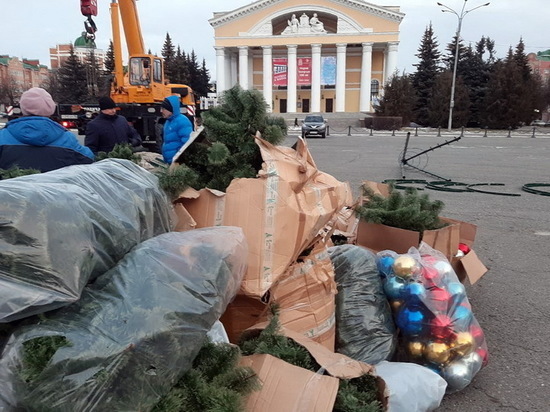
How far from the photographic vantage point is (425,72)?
4922 centimetres

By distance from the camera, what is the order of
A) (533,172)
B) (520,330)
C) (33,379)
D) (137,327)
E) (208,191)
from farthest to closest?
1. (533,172)
2. (520,330)
3. (208,191)
4. (137,327)
5. (33,379)

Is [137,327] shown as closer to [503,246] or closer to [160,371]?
[160,371]

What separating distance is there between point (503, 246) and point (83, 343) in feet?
15.2

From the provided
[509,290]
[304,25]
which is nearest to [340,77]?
[304,25]

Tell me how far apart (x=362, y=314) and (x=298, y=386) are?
91cm

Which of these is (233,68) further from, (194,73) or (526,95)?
(526,95)

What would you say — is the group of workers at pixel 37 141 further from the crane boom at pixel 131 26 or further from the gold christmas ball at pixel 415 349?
the crane boom at pixel 131 26

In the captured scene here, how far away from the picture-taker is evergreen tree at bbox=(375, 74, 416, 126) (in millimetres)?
39250

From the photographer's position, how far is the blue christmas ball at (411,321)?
2.50 metres

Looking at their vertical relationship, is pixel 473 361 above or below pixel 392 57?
below

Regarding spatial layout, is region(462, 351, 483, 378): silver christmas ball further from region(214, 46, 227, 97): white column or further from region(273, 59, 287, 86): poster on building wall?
region(273, 59, 287, 86): poster on building wall

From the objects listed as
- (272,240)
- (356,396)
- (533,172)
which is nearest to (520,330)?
(356,396)

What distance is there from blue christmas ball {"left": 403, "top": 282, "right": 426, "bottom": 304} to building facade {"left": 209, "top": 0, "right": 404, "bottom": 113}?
5203cm

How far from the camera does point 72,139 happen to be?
10.6 ft
